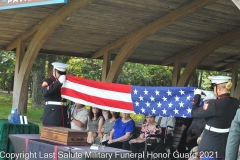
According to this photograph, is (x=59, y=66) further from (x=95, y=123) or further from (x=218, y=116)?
(x=218, y=116)

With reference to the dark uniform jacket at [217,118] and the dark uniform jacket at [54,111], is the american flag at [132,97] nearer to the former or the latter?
the dark uniform jacket at [54,111]

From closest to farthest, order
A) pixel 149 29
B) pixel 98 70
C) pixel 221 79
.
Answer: pixel 221 79
pixel 149 29
pixel 98 70

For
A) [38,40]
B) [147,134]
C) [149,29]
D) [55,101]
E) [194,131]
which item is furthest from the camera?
[149,29]

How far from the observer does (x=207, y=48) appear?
34.8 ft

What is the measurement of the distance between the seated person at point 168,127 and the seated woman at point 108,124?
754 millimetres

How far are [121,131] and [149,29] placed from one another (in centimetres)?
253

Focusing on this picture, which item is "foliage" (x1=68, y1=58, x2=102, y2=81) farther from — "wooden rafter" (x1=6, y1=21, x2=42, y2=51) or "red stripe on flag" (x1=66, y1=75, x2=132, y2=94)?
"red stripe on flag" (x1=66, y1=75, x2=132, y2=94)

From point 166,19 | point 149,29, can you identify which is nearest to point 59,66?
point 166,19

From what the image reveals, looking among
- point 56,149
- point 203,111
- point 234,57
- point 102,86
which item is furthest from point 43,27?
point 234,57

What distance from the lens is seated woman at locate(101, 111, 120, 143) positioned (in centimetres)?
783

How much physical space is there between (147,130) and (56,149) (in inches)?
97.4

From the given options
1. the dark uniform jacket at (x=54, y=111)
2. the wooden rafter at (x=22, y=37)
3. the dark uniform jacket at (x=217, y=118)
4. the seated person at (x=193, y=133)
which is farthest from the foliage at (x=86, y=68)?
the dark uniform jacket at (x=217, y=118)

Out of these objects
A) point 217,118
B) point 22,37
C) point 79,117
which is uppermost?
point 22,37

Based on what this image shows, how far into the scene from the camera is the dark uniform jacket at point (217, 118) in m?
4.88
